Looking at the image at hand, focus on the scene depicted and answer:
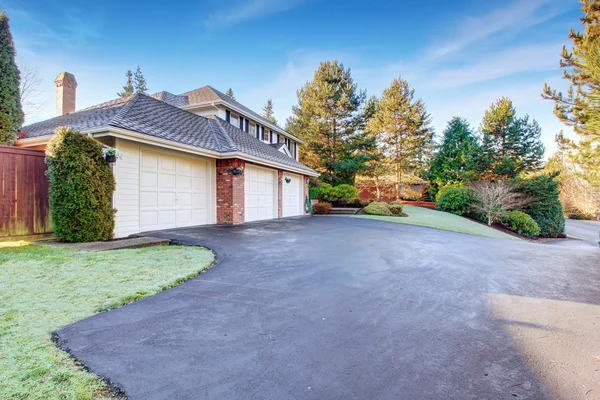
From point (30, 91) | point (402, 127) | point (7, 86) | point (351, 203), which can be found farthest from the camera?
point (402, 127)

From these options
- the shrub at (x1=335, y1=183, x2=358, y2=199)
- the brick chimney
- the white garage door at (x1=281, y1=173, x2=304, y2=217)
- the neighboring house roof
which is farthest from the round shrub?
the shrub at (x1=335, y1=183, x2=358, y2=199)

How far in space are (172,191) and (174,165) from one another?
859 millimetres

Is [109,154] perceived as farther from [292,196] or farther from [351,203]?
[351,203]

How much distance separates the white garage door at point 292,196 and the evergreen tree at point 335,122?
29.8 ft

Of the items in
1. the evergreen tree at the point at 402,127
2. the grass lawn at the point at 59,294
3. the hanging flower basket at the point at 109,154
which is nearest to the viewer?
the grass lawn at the point at 59,294

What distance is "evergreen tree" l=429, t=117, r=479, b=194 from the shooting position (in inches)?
1099

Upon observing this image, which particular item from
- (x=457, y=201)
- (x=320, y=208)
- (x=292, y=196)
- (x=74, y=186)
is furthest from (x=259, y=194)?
(x=457, y=201)

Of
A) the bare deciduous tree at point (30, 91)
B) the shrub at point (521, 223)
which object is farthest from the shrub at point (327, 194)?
the bare deciduous tree at point (30, 91)

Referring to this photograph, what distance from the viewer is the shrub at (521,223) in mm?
15535

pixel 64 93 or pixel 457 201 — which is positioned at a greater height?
pixel 64 93

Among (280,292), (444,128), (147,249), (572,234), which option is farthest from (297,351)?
(444,128)

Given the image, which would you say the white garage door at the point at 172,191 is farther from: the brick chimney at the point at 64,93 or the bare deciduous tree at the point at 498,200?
the bare deciduous tree at the point at 498,200

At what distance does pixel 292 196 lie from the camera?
50.8ft

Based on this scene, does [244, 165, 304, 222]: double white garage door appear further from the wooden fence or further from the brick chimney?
the brick chimney
